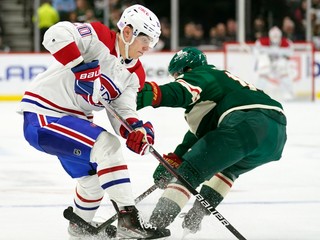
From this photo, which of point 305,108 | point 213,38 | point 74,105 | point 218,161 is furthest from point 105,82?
point 213,38

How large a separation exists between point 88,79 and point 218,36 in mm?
8951

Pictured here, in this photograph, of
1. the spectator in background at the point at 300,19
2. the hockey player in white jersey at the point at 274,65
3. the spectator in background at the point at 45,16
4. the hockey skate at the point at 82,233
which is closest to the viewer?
the hockey skate at the point at 82,233

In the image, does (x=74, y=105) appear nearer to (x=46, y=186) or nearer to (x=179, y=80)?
(x=179, y=80)

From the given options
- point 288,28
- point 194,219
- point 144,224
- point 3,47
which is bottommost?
point 3,47

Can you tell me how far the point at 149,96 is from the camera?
12.0ft

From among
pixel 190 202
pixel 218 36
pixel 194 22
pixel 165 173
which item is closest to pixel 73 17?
pixel 194 22

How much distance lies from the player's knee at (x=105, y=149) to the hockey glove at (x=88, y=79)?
6.8 inches

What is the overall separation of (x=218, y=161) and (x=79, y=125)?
57 cm

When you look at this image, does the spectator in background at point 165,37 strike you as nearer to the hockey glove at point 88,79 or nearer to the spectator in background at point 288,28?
the spectator in background at point 288,28

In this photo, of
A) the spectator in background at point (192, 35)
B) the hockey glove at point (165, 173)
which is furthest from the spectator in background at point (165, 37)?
the hockey glove at point (165, 173)

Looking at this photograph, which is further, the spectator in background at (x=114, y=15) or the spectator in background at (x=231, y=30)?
the spectator in background at (x=231, y=30)

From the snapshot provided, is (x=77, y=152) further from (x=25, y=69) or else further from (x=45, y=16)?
(x=45, y=16)

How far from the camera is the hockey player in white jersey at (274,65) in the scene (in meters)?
11.1

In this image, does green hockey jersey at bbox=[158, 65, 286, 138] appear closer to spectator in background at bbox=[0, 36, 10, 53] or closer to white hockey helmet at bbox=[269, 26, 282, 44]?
white hockey helmet at bbox=[269, 26, 282, 44]
